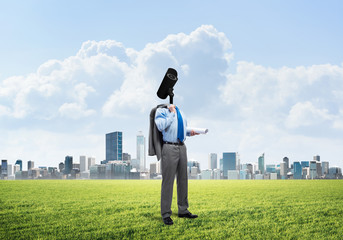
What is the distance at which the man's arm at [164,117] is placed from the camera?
7.39 m

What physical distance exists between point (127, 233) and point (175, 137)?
2397 millimetres

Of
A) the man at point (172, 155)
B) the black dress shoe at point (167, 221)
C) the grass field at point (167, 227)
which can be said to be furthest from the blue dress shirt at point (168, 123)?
the grass field at point (167, 227)

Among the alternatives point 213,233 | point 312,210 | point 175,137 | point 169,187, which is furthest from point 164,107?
point 312,210

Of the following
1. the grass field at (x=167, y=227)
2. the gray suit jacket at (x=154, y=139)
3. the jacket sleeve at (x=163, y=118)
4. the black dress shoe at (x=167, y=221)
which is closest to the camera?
the grass field at (x=167, y=227)

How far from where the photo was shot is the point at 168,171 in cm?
745

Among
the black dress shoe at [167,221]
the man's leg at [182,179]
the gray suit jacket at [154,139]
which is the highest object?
the gray suit jacket at [154,139]

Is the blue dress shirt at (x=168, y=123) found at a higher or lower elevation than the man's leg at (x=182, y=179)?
higher

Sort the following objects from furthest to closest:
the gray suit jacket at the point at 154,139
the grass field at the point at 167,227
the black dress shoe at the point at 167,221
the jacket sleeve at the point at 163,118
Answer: the gray suit jacket at the point at 154,139
the jacket sleeve at the point at 163,118
the black dress shoe at the point at 167,221
the grass field at the point at 167,227

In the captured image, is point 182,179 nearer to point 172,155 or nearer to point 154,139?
point 172,155

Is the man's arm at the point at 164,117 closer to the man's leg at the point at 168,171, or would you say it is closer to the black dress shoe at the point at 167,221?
the man's leg at the point at 168,171

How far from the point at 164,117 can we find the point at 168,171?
1241 millimetres

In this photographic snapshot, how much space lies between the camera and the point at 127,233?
640 centimetres

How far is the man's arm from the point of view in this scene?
291 inches

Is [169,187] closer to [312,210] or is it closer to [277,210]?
[277,210]
